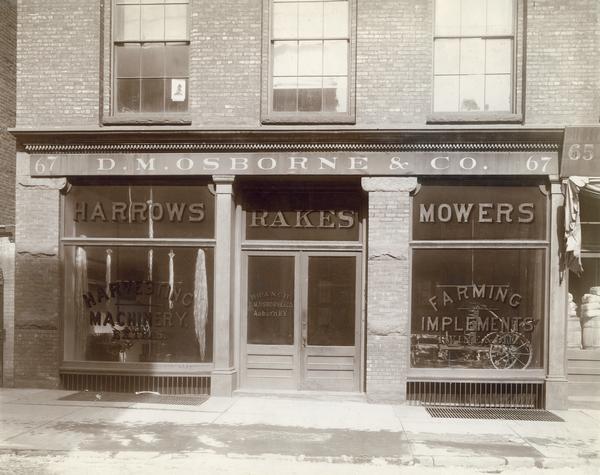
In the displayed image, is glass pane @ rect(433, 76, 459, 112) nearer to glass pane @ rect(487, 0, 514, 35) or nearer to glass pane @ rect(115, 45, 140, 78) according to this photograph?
glass pane @ rect(487, 0, 514, 35)

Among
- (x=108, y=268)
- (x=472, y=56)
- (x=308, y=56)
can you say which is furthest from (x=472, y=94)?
(x=108, y=268)

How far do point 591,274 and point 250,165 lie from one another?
20.0ft

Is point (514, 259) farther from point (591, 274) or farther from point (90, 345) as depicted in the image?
point (90, 345)

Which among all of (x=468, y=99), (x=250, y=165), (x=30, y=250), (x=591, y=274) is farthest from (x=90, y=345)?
(x=591, y=274)

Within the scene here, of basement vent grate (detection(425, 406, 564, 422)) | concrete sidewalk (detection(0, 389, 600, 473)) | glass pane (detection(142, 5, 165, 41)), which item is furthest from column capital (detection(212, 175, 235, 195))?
basement vent grate (detection(425, 406, 564, 422))

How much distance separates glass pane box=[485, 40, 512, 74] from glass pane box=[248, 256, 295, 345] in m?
4.73

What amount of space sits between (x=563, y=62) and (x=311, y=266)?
535cm

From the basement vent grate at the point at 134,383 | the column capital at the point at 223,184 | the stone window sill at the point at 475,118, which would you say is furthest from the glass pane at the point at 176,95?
the basement vent grate at the point at 134,383

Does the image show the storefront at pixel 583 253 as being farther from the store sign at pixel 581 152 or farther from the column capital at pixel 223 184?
the column capital at pixel 223 184

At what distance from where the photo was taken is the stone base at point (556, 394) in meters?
9.38

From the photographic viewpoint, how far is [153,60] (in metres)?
10.3

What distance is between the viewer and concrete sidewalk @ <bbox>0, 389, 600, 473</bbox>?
6828 mm

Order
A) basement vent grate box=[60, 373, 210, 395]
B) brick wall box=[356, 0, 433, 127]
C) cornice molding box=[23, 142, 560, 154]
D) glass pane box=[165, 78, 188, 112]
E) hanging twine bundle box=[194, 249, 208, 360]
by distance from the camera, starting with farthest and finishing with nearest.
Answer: glass pane box=[165, 78, 188, 112], hanging twine bundle box=[194, 249, 208, 360], basement vent grate box=[60, 373, 210, 395], brick wall box=[356, 0, 433, 127], cornice molding box=[23, 142, 560, 154]

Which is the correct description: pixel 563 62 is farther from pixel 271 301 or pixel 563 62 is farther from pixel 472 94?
pixel 271 301
